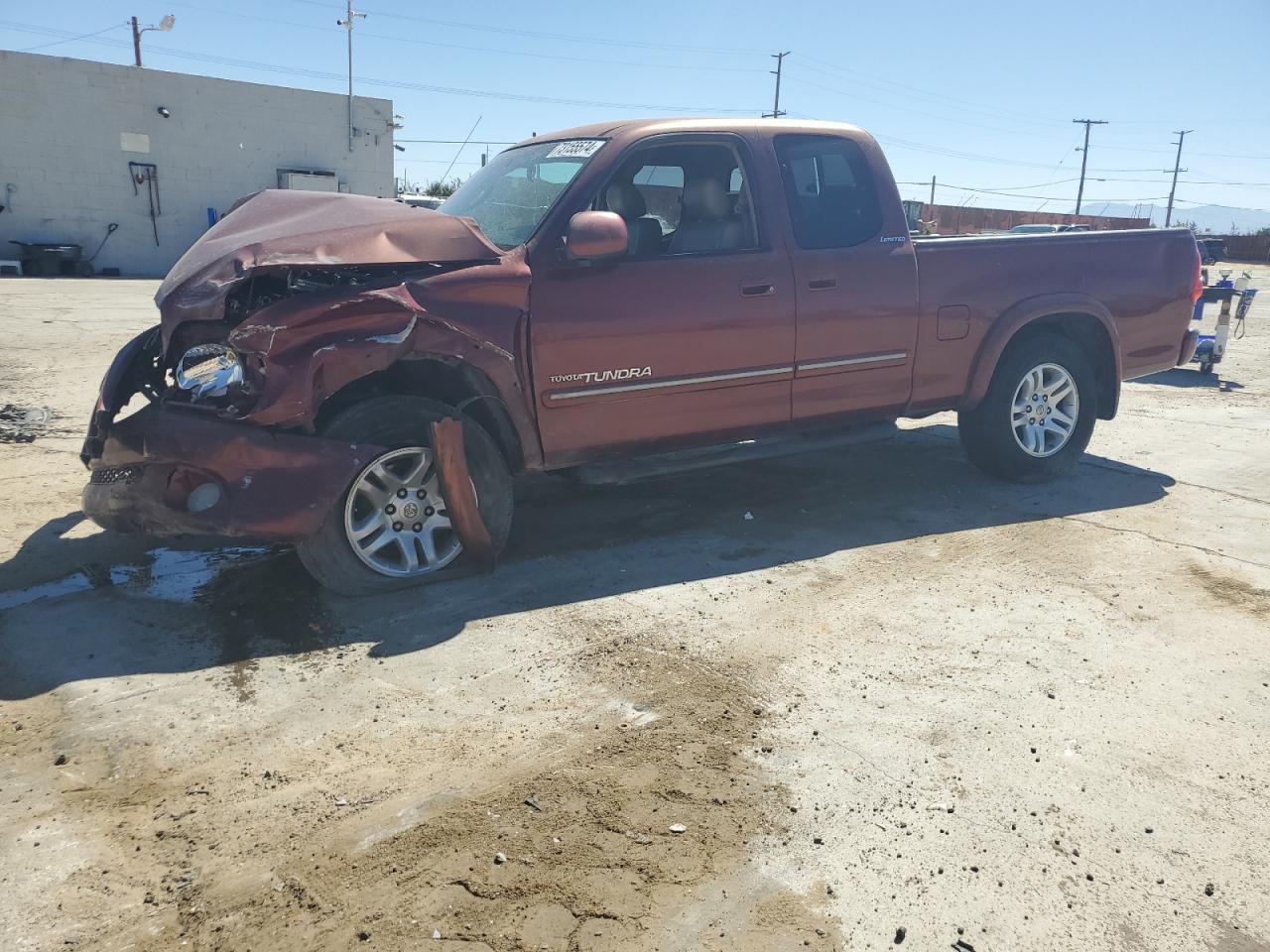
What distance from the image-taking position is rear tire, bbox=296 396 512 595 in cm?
395

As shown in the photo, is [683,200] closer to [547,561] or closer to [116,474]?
[547,561]

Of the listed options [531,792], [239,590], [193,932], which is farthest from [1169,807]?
[239,590]

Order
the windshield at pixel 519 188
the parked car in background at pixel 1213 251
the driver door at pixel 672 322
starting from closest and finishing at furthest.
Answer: the driver door at pixel 672 322, the windshield at pixel 519 188, the parked car in background at pixel 1213 251

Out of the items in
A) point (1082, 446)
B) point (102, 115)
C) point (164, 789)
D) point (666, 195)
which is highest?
point (102, 115)

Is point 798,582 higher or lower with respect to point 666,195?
lower

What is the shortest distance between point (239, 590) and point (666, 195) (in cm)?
296

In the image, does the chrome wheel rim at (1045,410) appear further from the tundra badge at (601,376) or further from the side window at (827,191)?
the tundra badge at (601,376)

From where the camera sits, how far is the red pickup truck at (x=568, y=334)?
149 inches

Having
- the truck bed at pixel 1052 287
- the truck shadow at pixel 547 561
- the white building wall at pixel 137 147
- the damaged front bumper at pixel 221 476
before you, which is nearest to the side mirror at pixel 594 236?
the damaged front bumper at pixel 221 476

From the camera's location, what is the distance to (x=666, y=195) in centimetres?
511

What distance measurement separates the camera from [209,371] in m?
3.89

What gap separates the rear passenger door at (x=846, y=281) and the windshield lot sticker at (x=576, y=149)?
1.03 m

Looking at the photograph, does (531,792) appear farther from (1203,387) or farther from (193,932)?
(1203,387)

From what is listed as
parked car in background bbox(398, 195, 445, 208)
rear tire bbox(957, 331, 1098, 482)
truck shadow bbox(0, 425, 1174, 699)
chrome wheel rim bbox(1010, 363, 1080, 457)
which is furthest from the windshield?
chrome wheel rim bbox(1010, 363, 1080, 457)
